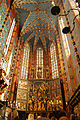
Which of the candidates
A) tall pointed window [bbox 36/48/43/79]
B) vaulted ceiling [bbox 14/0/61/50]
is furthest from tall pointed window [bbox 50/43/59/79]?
tall pointed window [bbox 36/48/43/79]

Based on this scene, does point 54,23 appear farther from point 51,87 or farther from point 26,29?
point 51,87

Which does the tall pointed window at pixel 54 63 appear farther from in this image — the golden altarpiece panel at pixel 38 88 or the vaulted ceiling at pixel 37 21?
the vaulted ceiling at pixel 37 21

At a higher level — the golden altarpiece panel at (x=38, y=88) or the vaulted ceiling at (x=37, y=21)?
the vaulted ceiling at (x=37, y=21)

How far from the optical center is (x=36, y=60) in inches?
659

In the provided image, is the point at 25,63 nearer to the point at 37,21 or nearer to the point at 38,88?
the point at 38,88

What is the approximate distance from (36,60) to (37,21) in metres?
5.79

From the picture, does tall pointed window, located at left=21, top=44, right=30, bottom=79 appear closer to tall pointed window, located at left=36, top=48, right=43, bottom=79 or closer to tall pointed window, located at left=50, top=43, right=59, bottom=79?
tall pointed window, located at left=36, top=48, right=43, bottom=79

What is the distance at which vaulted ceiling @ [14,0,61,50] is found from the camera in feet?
45.1

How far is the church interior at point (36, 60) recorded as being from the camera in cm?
984

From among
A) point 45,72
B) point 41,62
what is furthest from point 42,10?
point 45,72

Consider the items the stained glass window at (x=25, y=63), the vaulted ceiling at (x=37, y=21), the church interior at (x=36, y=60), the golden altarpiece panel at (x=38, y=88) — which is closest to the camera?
the church interior at (x=36, y=60)

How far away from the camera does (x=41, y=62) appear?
54.3 feet

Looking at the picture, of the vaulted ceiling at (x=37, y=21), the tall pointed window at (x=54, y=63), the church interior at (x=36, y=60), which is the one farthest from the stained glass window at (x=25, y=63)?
the tall pointed window at (x=54, y=63)

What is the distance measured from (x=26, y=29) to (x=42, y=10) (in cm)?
342
